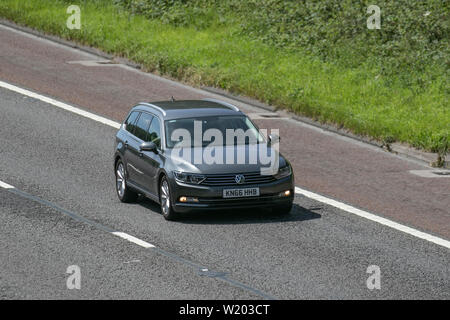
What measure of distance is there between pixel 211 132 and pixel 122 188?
210 centimetres

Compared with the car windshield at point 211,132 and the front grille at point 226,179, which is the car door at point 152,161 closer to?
the car windshield at point 211,132

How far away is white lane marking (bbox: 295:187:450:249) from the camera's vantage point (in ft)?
53.6

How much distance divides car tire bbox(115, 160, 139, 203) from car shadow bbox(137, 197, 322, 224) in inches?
24.3

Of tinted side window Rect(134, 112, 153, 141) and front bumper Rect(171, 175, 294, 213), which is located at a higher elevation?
tinted side window Rect(134, 112, 153, 141)

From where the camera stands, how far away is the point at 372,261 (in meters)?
14.8

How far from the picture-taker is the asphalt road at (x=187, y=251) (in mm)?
13344

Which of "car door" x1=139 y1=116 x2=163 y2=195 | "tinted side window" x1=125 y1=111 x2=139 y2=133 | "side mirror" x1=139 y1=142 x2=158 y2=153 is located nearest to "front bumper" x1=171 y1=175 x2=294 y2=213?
"car door" x1=139 y1=116 x2=163 y2=195

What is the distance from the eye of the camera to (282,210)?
57.4ft

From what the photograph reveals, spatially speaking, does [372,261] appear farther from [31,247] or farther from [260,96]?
[260,96]

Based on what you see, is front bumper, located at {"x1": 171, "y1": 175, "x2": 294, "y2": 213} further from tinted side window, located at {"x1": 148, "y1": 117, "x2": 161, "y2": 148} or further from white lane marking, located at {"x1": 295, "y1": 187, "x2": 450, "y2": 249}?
white lane marking, located at {"x1": 295, "y1": 187, "x2": 450, "y2": 249}

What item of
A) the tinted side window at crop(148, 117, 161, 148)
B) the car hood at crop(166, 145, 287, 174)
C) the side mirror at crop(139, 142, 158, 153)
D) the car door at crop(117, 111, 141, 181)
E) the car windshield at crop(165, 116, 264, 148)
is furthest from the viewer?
the car door at crop(117, 111, 141, 181)

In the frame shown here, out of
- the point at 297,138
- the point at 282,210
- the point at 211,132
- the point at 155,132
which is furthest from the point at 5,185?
the point at 297,138

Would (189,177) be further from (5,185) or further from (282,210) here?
(5,185)
